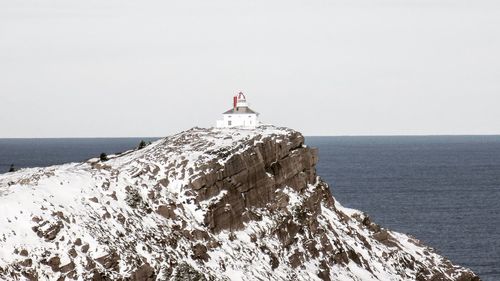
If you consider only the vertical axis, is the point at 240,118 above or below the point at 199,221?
above

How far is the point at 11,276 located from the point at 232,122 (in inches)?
1994

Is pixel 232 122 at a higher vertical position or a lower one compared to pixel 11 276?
higher

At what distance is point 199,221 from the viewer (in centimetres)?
7556

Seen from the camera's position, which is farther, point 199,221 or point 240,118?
point 240,118

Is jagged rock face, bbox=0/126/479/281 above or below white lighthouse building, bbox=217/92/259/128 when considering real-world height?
below

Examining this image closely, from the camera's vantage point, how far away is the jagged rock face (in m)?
60.2

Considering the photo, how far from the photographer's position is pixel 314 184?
96250mm

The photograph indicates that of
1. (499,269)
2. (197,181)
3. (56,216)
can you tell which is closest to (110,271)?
(56,216)

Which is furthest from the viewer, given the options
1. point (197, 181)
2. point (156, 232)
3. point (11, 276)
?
point (197, 181)

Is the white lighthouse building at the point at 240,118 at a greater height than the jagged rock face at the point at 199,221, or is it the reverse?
the white lighthouse building at the point at 240,118

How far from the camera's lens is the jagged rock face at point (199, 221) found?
2372 inches

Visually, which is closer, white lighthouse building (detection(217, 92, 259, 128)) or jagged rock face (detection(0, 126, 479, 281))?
jagged rock face (detection(0, 126, 479, 281))

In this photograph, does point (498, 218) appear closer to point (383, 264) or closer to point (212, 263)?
point (383, 264)

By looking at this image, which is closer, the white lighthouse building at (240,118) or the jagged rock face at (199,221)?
the jagged rock face at (199,221)
